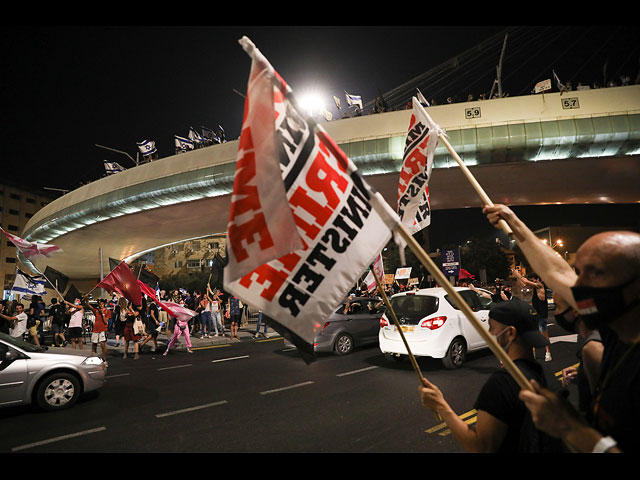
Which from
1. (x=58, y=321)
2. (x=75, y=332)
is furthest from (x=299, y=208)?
(x=58, y=321)

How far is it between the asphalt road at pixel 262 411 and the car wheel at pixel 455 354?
0.63ft

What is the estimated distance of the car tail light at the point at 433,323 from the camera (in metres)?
8.01

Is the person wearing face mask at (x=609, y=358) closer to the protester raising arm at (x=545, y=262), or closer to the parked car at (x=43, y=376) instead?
the protester raising arm at (x=545, y=262)

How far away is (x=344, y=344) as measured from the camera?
10.6 metres

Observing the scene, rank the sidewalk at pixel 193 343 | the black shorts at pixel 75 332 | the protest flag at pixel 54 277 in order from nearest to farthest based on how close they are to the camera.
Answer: the black shorts at pixel 75 332 < the sidewalk at pixel 193 343 < the protest flag at pixel 54 277

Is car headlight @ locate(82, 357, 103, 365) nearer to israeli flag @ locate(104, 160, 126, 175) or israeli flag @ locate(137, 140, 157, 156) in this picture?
israeli flag @ locate(137, 140, 157, 156)

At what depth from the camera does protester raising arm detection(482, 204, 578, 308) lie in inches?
83.0

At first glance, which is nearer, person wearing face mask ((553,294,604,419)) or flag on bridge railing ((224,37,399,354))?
flag on bridge railing ((224,37,399,354))

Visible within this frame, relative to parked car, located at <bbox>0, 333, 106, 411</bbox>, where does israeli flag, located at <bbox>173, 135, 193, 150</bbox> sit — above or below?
above

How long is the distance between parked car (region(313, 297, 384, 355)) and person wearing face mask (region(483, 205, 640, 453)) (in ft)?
28.0

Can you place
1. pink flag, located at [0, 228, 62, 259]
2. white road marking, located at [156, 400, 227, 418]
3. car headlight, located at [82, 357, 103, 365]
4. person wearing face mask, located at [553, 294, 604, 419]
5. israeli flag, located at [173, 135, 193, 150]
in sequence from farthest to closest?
1. israeli flag, located at [173, 135, 193, 150]
2. pink flag, located at [0, 228, 62, 259]
3. car headlight, located at [82, 357, 103, 365]
4. white road marking, located at [156, 400, 227, 418]
5. person wearing face mask, located at [553, 294, 604, 419]

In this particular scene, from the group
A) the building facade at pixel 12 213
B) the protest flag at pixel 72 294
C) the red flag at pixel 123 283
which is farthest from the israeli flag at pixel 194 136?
the building facade at pixel 12 213

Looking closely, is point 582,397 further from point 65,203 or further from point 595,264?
point 65,203

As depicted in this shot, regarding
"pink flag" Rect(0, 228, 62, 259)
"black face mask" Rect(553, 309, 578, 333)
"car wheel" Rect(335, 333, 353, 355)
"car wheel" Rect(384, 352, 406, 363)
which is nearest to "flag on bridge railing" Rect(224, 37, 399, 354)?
"black face mask" Rect(553, 309, 578, 333)
